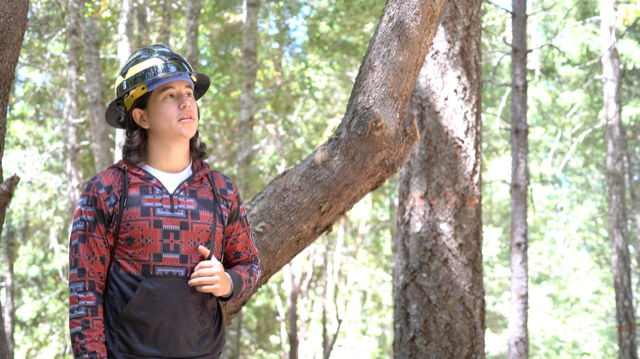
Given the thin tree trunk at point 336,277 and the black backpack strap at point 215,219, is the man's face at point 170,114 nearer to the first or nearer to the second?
the black backpack strap at point 215,219

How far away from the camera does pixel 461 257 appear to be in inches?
142

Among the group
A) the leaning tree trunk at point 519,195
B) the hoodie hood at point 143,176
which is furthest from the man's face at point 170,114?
the leaning tree trunk at point 519,195

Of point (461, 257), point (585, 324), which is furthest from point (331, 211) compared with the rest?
point (585, 324)

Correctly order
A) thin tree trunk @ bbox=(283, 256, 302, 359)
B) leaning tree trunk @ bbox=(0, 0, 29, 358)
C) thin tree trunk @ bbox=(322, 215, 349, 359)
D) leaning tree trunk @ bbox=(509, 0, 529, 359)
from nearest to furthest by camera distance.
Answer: leaning tree trunk @ bbox=(0, 0, 29, 358), leaning tree trunk @ bbox=(509, 0, 529, 359), thin tree trunk @ bbox=(322, 215, 349, 359), thin tree trunk @ bbox=(283, 256, 302, 359)

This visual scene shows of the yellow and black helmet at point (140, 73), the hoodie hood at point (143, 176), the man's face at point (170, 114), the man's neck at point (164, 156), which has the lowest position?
the hoodie hood at point (143, 176)

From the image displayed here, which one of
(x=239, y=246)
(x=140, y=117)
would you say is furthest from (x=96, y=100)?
(x=239, y=246)

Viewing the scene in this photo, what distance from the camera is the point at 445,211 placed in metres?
3.64

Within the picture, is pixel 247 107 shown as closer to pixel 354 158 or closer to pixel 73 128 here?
pixel 73 128

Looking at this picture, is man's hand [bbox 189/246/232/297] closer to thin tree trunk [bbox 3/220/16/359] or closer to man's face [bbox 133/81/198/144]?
man's face [bbox 133/81/198/144]

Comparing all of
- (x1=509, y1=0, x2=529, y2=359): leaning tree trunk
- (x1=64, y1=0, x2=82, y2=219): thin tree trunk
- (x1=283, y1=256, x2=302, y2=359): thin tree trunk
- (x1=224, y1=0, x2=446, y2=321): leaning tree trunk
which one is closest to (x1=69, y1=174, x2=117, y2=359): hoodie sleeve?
(x1=224, y1=0, x2=446, y2=321): leaning tree trunk

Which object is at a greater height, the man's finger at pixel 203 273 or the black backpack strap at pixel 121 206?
the black backpack strap at pixel 121 206

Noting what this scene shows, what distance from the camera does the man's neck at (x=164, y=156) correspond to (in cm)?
178

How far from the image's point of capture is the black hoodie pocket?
1.58 metres

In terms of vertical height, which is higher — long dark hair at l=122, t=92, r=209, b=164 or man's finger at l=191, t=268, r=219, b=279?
long dark hair at l=122, t=92, r=209, b=164
